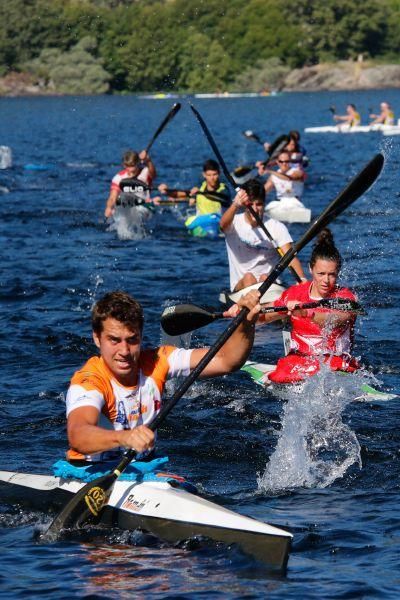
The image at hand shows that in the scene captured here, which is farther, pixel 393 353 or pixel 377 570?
pixel 393 353

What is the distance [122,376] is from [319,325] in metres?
3.67

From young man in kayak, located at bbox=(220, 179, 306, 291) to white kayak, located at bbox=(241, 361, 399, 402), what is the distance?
1.76m

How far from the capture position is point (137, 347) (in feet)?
23.2

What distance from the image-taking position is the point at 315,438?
980 cm

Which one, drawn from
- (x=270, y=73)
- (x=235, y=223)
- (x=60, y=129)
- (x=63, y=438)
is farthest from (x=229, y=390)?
(x=270, y=73)

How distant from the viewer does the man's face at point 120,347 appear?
696cm

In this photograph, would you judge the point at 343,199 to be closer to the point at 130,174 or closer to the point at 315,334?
the point at 315,334

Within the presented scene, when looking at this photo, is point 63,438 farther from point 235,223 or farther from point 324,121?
point 324,121

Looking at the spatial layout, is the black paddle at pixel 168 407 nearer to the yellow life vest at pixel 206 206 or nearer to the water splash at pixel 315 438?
the water splash at pixel 315 438

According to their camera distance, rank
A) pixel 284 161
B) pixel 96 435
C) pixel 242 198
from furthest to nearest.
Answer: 1. pixel 284 161
2. pixel 242 198
3. pixel 96 435

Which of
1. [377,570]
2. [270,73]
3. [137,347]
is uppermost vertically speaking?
[270,73]

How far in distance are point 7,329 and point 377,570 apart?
7868mm

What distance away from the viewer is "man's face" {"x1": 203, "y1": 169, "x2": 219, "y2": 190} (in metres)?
17.6

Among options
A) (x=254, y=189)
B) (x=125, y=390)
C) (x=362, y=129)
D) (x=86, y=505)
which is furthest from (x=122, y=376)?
(x=362, y=129)
